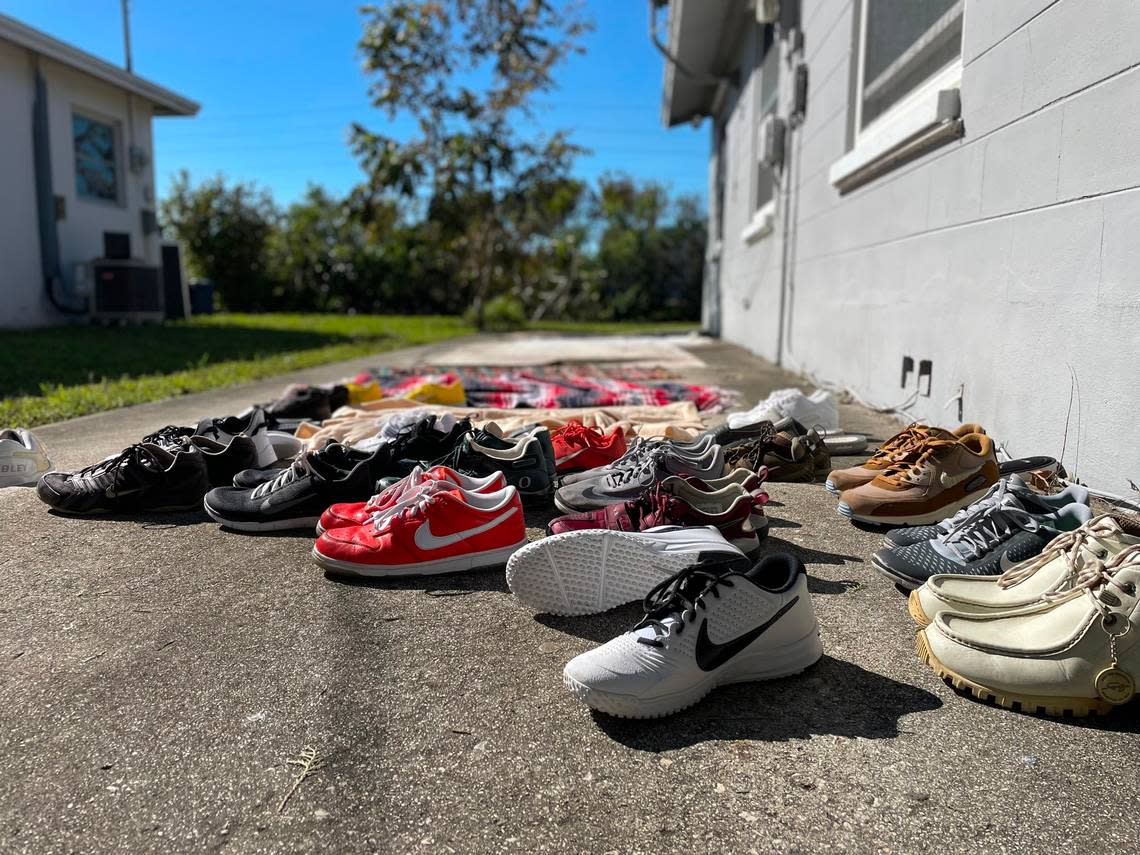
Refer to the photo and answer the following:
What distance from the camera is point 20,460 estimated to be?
275cm

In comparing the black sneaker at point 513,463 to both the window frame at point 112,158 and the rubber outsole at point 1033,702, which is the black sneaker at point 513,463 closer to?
the rubber outsole at point 1033,702

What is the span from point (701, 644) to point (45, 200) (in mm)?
11264

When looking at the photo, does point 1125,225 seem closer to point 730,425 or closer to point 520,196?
point 730,425

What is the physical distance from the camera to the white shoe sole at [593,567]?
1.62 meters

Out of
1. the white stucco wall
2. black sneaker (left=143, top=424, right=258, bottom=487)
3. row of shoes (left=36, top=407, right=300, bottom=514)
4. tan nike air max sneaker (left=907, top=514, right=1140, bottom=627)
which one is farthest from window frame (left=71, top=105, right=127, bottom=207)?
tan nike air max sneaker (left=907, top=514, right=1140, bottom=627)

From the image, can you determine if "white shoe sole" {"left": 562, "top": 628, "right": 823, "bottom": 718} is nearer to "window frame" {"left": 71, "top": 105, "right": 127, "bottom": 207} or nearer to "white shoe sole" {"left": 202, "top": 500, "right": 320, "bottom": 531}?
"white shoe sole" {"left": 202, "top": 500, "right": 320, "bottom": 531}

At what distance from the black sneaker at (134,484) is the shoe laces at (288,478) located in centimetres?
27

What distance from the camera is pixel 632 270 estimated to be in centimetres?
1952

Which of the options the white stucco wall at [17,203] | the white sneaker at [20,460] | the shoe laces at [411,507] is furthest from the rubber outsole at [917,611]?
the white stucco wall at [17,203]

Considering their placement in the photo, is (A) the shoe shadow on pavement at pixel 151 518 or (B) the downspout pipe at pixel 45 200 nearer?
(A) the shoe shadow on pavement at pixel 151 518

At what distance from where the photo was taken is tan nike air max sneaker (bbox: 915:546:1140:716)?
125cm

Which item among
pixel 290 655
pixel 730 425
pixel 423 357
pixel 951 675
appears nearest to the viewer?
pixel 951 675

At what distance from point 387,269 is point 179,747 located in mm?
19220

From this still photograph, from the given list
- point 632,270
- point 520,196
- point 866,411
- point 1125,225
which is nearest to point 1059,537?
point 1125,225
